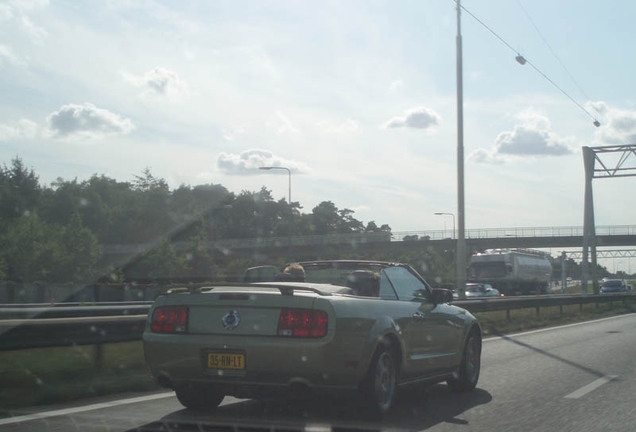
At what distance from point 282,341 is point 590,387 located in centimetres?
492

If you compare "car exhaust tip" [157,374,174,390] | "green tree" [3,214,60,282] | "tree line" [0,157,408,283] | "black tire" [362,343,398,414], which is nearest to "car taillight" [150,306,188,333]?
"car exhaust tip" [157,374,174,390]

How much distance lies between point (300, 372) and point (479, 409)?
2450mm

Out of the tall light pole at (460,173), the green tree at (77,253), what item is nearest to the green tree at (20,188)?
the green tree at (77,253)

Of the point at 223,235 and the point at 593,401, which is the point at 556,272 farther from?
the point at 593,401

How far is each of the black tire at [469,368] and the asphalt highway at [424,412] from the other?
14cm

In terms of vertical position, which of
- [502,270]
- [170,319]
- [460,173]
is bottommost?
[170,319]

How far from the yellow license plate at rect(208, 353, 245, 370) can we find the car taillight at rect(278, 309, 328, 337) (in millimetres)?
407

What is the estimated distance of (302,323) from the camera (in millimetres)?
6305

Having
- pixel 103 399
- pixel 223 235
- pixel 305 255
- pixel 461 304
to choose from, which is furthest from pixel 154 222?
pixel 103 399

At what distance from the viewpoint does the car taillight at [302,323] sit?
20.6 feet

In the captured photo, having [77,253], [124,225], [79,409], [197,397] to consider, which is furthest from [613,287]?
[79,409]

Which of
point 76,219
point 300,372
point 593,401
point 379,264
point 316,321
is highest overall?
point 76,219

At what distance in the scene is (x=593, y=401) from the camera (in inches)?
325

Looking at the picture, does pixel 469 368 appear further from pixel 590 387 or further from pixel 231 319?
pixel 231 319
